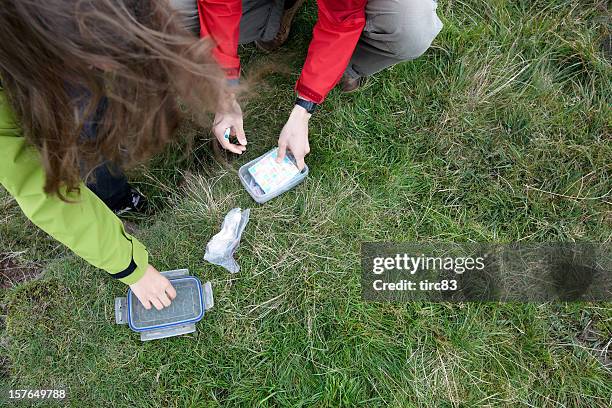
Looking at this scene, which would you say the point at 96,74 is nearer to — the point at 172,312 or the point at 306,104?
the point at 306,104

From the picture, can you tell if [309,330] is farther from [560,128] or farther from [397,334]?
[560,128]

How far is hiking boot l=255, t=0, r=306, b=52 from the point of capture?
2221mm

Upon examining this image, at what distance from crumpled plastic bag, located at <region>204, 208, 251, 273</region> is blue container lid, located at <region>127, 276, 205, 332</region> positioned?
129 millimetres

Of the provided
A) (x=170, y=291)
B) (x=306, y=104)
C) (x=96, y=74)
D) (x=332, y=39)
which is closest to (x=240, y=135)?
(x=306, y=104)

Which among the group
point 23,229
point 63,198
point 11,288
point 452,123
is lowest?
point 11,288

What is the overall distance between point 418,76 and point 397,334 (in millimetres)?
1203

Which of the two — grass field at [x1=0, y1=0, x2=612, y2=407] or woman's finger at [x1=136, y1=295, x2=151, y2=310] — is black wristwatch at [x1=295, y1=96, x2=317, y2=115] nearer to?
grass field at [x1=0, y1=0, x2=612, y2=407]

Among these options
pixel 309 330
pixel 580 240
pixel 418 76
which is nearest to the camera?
pixel 309 330

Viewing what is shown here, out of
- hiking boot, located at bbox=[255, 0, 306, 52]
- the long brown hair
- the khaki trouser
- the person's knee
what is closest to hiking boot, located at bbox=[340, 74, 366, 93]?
the khaki trouser

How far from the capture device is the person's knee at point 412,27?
183 cm

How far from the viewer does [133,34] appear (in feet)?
3.29

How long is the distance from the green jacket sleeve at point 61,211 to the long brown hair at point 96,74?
11cm

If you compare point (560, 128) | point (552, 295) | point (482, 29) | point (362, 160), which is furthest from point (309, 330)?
point (482, 29)

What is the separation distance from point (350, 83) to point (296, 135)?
0.43 m
